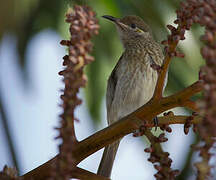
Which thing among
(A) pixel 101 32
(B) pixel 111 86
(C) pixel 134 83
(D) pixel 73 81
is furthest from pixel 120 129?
(B) pixel 111 86

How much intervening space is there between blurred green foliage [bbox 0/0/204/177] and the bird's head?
0.67 m

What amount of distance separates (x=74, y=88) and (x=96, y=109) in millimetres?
1915

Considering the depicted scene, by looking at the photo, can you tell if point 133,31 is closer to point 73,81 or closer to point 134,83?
point 134,83

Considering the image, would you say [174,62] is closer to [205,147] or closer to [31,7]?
[31,7]

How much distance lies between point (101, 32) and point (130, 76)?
0.42 meters

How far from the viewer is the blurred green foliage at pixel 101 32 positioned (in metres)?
2.65

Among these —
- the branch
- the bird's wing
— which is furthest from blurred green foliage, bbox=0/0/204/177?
the branch

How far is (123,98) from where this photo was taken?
10.7 ft

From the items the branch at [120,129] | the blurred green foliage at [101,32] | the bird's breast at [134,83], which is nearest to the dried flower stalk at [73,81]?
the branch at [120,129]

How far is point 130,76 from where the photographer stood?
126 inches

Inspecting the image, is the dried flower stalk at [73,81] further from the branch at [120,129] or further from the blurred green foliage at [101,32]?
the blurred green foliage at [101,32]

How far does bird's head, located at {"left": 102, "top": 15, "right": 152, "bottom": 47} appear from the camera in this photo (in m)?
3.58

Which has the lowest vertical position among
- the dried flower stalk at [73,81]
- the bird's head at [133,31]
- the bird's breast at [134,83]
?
the dried flower stalk at [73,81]

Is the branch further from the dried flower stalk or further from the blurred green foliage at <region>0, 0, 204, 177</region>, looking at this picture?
the blurred green foliage at <region>0, 0, 204, 177</region>
